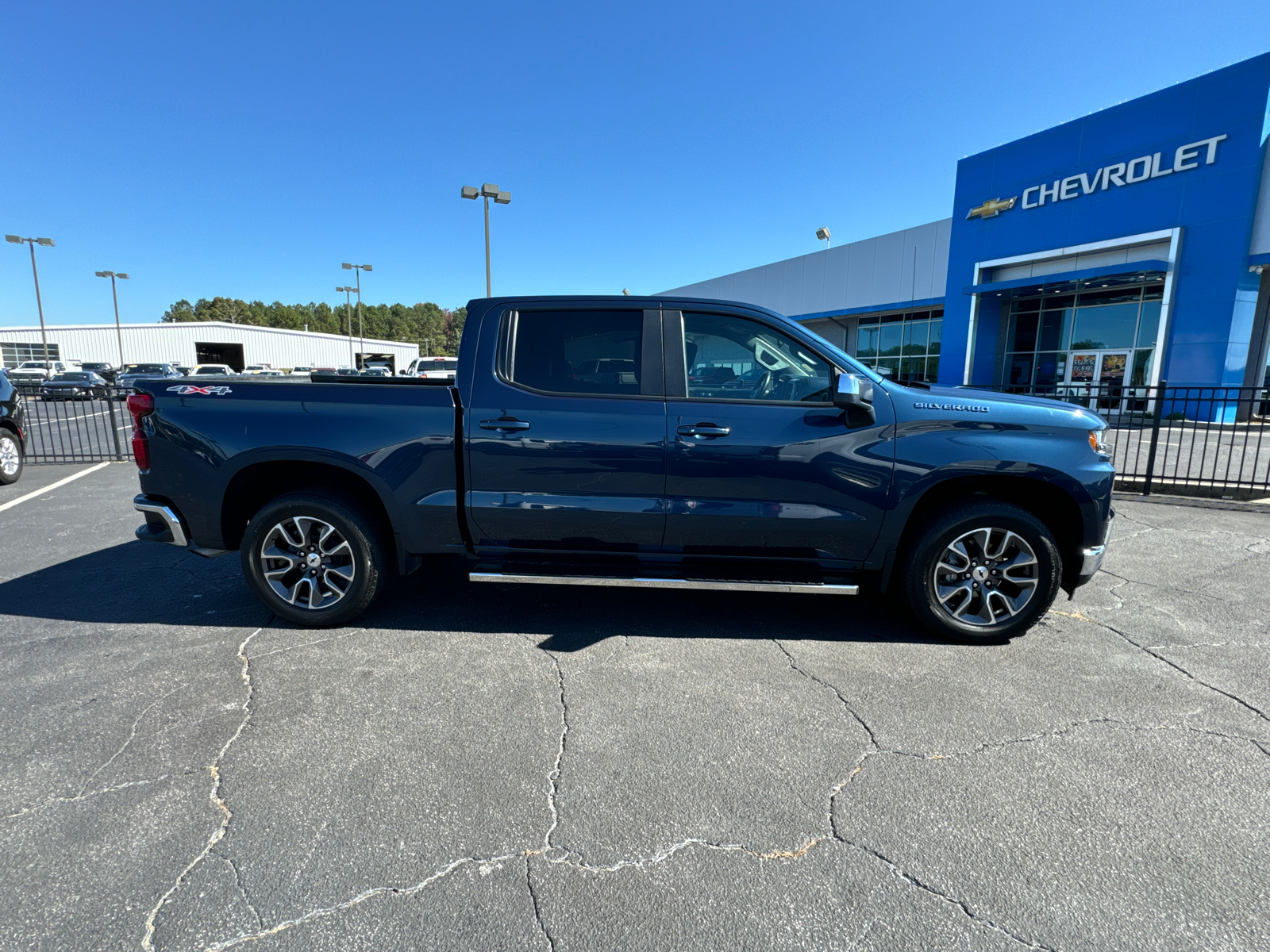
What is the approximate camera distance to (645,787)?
252cm

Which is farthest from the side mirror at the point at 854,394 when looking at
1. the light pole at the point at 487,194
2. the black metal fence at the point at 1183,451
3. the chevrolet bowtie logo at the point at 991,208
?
the chevrolet bowtie logo at the point at 991,208

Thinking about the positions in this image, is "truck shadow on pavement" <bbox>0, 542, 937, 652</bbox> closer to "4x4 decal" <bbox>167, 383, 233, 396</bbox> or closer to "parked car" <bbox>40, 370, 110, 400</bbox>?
"4x4 decal" <bbox>167, 383, 233, 396</bbox>

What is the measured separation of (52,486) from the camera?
876 centimetres

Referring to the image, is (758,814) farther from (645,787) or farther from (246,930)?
(246,930)

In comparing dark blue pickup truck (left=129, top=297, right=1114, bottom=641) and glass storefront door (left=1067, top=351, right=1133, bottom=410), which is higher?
glass storefront door (left=1067, top=351, right=1133, bottom=410)

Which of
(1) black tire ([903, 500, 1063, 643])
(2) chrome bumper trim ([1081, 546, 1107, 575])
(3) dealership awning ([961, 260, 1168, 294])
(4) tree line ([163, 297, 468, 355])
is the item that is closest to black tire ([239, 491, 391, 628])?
(1) black tire ([903, 500, 1063, 643])

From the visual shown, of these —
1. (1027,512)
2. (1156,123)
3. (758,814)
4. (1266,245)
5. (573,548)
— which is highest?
(1156,123)

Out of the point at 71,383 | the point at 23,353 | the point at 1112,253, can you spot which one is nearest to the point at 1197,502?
the point at 1112,253

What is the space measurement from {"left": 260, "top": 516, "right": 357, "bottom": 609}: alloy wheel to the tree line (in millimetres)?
92897

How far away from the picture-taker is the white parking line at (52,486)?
7682 mm

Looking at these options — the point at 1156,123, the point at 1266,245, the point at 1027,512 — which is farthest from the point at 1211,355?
the point at 1027,512

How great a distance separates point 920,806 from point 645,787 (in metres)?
1.03

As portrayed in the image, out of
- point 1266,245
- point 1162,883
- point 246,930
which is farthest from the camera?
point 1266,245

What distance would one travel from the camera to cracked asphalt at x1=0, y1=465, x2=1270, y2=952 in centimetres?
193
